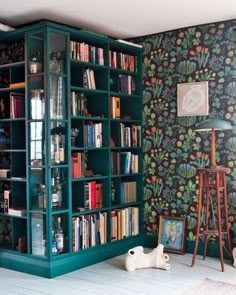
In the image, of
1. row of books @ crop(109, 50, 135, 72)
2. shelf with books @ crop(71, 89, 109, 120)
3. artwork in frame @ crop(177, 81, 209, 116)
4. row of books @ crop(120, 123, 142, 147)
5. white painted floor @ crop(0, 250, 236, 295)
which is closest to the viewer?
white painted floor @ crop(0, 250, 236, 295)

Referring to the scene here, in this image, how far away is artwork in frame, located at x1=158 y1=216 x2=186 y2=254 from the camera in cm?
502

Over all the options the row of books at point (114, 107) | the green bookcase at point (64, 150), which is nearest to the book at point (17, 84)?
the green bookcase at point (64, 150)

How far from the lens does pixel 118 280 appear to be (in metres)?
4.17

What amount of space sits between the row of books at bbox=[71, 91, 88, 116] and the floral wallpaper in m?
0.99

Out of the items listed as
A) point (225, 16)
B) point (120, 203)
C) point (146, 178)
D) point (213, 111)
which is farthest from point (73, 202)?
point (225, 16)

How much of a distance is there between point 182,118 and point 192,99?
0.82 feet

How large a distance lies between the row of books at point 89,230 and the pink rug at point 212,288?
127 cm

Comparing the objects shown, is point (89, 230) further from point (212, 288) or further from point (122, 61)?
point (122, 61)

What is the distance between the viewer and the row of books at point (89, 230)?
4.55 meters

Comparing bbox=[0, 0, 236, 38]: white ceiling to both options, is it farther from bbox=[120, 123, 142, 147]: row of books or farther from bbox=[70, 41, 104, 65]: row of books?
bbox=[120, 123, 142, 147]: row of books

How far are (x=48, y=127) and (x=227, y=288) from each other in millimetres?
2197

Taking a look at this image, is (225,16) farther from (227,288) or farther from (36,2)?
(227,288)

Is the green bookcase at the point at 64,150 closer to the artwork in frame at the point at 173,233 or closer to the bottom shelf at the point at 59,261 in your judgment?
the bottom shelf at the point at 59,261

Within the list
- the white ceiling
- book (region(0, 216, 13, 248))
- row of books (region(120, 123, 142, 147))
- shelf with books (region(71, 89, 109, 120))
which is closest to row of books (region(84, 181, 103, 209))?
row of books (region(120, 123, 142, 147))
